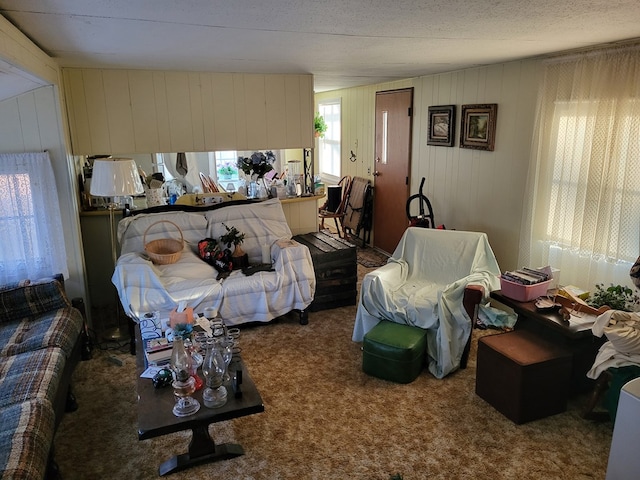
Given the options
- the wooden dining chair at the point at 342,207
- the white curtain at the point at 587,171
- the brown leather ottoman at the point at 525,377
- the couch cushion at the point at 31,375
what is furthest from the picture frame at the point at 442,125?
A: the couch cushion at the point at 31,375

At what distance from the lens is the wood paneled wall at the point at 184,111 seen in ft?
12.8

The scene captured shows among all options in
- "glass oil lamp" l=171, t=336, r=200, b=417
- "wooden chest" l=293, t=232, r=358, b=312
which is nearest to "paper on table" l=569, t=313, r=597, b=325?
"wooden chest" l=293, t=232, r=358, b=312

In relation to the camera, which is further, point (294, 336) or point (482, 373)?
point (294, 336)

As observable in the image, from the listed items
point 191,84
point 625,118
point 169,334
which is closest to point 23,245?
point 169,334

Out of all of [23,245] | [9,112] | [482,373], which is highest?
[9,112]

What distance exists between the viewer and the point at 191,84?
4148 mm

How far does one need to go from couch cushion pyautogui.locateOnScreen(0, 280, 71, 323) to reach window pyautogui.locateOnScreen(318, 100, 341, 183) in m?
4.95

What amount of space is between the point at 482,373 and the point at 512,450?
498 mm

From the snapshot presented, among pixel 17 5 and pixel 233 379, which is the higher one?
pixel 17 5

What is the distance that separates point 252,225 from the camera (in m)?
4.18

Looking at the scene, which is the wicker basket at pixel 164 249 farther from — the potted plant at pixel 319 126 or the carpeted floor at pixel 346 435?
the potted plant at pixel 319 126

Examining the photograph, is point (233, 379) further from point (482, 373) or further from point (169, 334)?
point (482, 373)

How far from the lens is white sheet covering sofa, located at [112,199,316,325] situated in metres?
3.38

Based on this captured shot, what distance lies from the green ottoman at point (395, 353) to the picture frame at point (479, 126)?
1878 millimetres
